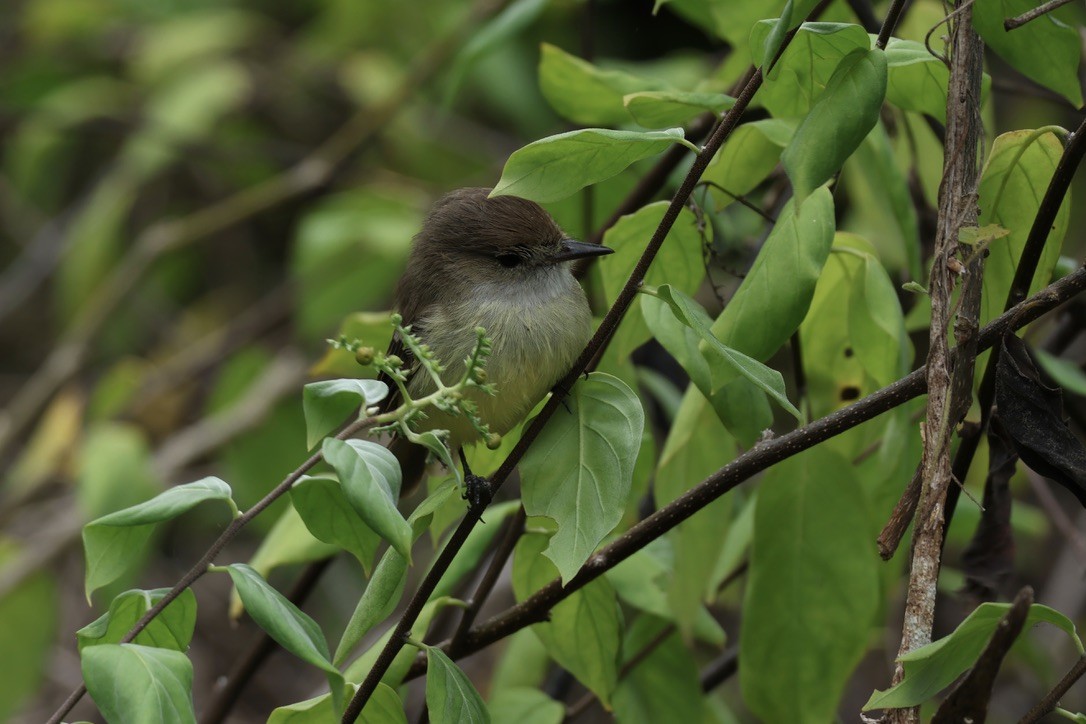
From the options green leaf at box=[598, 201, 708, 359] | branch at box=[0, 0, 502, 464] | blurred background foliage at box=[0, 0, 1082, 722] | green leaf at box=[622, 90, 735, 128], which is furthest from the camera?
branch at box=[0, 0, 502, 464]

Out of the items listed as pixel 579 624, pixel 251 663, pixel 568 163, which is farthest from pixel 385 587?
pixel 251 663

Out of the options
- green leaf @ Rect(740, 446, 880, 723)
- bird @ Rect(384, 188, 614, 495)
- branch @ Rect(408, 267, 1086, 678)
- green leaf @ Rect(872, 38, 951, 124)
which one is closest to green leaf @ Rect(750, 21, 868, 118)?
green leaf @ Rect(872, 38, 951, 124)

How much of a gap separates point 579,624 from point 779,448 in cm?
61

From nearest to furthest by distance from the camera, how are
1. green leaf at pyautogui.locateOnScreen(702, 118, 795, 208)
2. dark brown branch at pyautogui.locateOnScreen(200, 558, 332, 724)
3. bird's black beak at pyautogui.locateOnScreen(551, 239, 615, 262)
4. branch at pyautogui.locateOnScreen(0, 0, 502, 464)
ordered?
green leaf at pyautogui.locateOnScreen(702, 118, 795, 208) → bird's black beak at pyautogui.locateOnScreen(551, 239, 615, 262) → dark brown branch at pyautogui.locateOnScreen(200, 558, 332, 724) → branch at pyautogui.locateOnScreen(0, 0, 502, 464)

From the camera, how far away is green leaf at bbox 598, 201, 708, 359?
199 cm

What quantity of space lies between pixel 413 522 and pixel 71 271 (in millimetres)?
4742

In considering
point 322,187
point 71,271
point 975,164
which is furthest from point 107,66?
point 975,164

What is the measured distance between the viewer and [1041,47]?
1.81 m

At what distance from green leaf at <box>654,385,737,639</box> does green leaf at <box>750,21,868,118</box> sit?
1.86 ft

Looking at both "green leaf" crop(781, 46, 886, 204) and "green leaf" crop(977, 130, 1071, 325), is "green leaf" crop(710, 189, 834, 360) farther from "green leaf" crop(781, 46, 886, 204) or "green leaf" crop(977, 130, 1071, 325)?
"green leaf" crop(977, 130, 1071, 325)

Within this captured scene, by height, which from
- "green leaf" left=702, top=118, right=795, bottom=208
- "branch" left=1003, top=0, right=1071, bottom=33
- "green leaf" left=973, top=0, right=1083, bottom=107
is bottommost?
"green leaf" left=702, top=118, right=795, bottom=208

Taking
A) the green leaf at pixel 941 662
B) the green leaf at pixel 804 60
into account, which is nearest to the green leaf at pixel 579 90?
the green leaf at pixel 804 60

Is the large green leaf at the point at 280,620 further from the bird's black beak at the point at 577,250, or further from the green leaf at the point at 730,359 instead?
the bird's black beak at the point at 577,250

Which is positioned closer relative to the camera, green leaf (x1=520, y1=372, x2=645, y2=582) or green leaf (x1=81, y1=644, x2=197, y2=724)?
green leaf (x1=81, y1=644, x2=197, y2=724)
